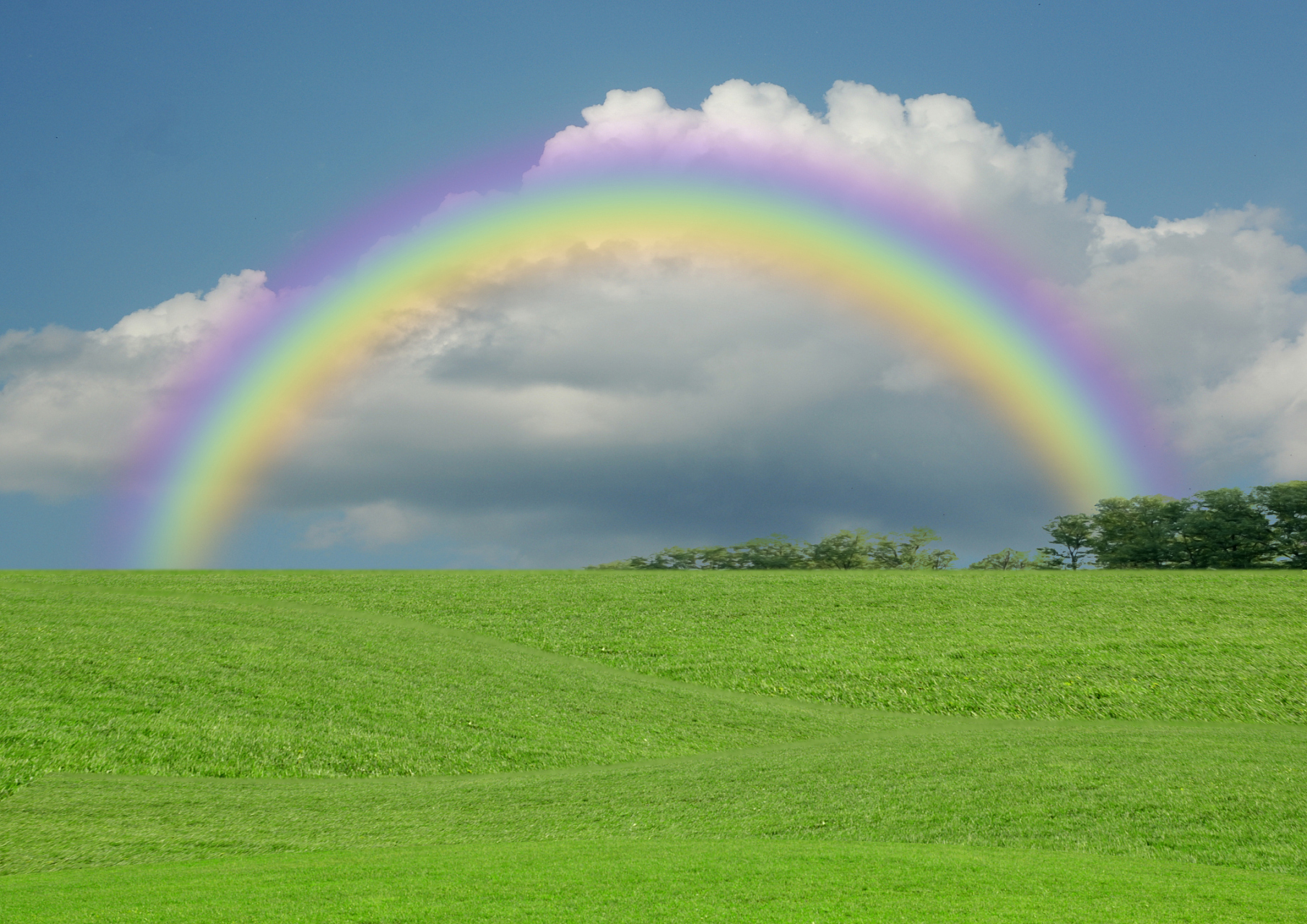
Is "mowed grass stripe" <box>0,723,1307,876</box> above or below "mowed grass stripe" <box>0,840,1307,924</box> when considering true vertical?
below

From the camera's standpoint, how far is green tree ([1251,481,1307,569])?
Result: 200 feet

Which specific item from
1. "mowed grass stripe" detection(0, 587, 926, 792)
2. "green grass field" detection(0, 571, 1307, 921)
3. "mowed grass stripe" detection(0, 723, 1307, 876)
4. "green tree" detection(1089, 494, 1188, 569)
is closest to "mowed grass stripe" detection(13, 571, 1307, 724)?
"green grass field" detection(0, 571, 1307, 921)

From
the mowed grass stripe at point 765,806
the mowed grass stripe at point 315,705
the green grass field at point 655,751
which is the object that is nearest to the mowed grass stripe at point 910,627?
the green grass field at point 655,751

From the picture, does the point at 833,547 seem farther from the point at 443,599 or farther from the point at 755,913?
the point at 755,913

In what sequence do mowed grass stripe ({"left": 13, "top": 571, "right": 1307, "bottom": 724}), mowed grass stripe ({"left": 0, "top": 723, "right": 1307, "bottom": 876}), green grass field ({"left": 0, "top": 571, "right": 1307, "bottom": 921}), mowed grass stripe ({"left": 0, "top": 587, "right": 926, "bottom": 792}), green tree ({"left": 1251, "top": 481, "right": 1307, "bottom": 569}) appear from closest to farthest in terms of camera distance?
1. green grass field ({"left": 0, "top": 571, "right": 1307, "bottom": 921})
2. mowed grass stripe ({"left": 0, "top": 723, "right": 1307, "bottom": 876})
3. mowed grass stripe ({"left": 0, "top": 587, "right": 926, "bottom": 792})
4. mowed grass stripe ({"left": 13, "top": 571, "right": 1307, "bottom": 724})
5. green tree ({"left": 1251, "top": 481, "right": 1307, "bottom": 569})

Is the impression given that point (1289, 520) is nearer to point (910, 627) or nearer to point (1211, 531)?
point (1211, 531)

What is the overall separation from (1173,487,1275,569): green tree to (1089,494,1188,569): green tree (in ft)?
2.89

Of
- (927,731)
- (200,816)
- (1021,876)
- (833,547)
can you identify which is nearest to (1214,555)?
(833,547)

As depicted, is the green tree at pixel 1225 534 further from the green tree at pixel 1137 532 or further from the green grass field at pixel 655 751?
the green grass field at pixel 655 751

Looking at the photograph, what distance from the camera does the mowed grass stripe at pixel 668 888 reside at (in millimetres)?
8297

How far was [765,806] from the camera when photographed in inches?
573

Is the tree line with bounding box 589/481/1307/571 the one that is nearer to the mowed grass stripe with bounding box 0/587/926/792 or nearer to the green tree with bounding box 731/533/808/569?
the green tree with bounding box 731/533/808/569

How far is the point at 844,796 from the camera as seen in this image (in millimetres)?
15109

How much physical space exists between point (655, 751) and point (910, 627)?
1846 cm
